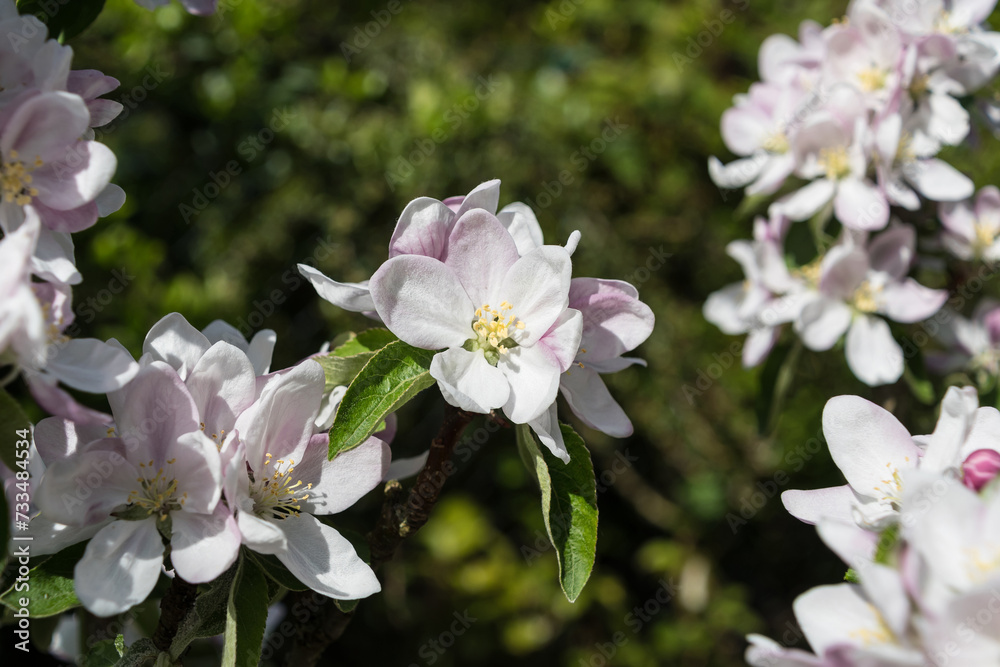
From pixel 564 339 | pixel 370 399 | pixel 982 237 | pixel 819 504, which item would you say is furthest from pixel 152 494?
pixel 982 237

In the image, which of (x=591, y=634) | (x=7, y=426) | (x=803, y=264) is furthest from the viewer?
(x=591, y=634)

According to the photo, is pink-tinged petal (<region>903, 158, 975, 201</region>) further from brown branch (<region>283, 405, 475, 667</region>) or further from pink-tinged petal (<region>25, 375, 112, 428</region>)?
pink-tinged petal (<region>25, 375, 112, 428</region>)

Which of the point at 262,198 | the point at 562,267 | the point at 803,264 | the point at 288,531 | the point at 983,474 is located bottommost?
the point at 262,198

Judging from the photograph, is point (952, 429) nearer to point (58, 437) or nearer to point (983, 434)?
point (983, 434)

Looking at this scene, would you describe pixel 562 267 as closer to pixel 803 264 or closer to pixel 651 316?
pixel 651 316

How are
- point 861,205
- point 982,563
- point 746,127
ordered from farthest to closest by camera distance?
point 746,127
point 861,205
point 982,563

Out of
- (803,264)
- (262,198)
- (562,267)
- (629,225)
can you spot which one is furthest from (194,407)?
(629,225)
